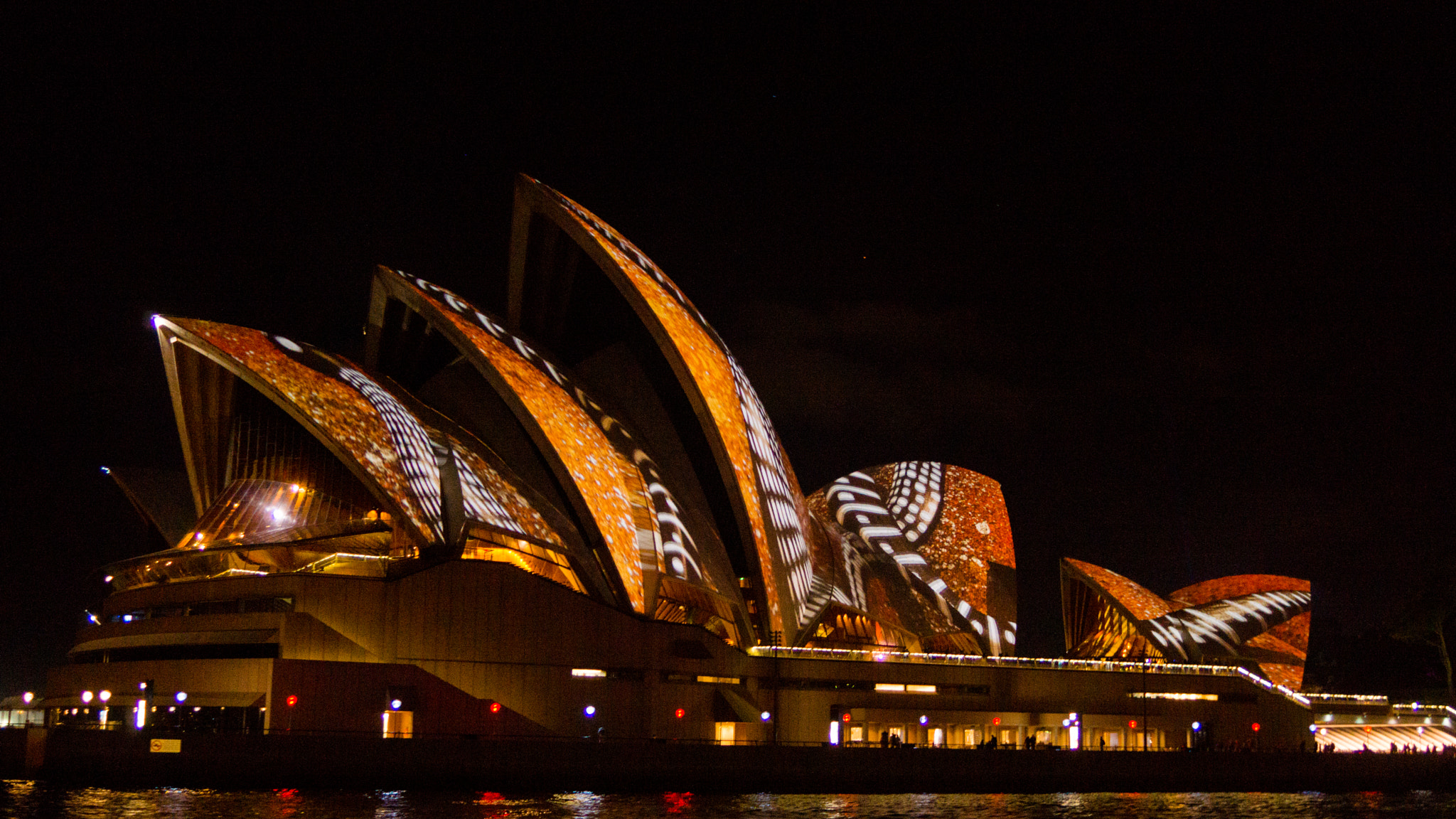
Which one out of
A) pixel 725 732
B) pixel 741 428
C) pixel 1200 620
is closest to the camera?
pixel 725 732

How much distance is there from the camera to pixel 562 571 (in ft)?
129

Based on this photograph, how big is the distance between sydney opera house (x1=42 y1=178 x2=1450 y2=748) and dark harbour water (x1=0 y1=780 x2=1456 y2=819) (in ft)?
15.2

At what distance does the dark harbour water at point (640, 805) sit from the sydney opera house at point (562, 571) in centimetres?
464

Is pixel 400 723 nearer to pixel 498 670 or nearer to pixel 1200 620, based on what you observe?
pixel 498 670

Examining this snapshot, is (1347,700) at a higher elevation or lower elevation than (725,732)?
higher

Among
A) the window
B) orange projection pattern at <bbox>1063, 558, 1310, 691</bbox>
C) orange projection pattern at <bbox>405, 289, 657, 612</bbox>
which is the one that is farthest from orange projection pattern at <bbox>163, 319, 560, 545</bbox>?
orange projection pattern at <bbox>1063, 558, 1310, 691</bbox>

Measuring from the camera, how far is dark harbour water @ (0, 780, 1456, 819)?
26000 millimetres

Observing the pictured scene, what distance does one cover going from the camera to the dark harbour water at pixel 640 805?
85.3 feet

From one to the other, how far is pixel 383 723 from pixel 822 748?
1173cm

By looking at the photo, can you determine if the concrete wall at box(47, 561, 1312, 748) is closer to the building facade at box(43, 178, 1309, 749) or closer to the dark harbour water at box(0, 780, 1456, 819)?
the building facade at box(43, 178, 1309, 749)

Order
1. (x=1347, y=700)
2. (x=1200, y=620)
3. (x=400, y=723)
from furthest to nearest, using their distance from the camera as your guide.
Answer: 1. (x=1347, y=700)
2. (x=1200, y=620)
3. (x=400, y=723)

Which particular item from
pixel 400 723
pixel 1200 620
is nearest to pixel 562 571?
→ pixel 400 723

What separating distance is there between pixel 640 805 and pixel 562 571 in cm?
1023

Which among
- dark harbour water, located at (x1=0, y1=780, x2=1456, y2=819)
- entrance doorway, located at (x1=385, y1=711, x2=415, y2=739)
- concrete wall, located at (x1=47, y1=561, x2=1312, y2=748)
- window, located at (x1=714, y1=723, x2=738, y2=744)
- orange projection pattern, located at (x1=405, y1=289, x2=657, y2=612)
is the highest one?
orange projection pattern, located at (x1=405, y1=289, x2=657, y2=612)
